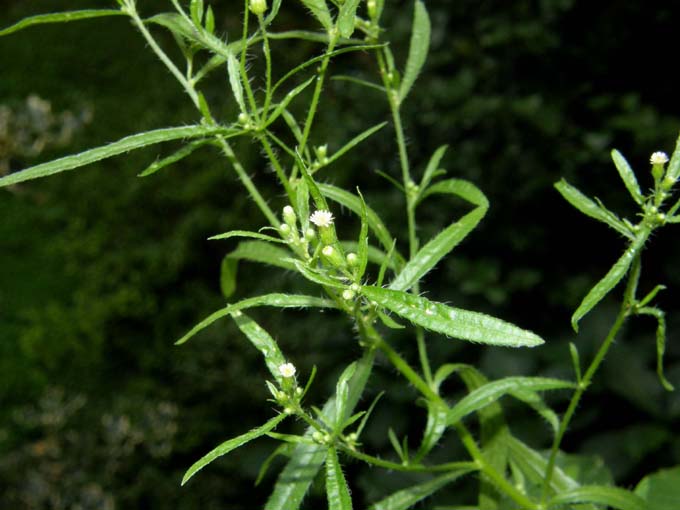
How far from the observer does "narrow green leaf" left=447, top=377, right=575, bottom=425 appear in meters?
1.08

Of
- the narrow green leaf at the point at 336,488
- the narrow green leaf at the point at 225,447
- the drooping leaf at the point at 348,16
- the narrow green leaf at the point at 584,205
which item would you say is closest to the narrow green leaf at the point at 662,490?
the narrow green leaf at the point at 584,205

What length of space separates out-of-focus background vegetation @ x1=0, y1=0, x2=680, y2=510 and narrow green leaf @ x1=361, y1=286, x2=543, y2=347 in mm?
1806

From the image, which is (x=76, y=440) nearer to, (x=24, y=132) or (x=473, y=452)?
(x=24, y=132)

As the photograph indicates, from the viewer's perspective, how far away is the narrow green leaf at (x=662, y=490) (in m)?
1.42

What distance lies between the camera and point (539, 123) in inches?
114

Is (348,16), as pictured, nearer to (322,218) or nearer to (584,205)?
(322,218)

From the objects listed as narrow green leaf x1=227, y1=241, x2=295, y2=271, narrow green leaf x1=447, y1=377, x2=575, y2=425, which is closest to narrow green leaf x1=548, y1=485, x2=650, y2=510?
narrow green leaf x1=447, y1=377, x2=575, y2=425

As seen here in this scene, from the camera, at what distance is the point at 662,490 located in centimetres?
148

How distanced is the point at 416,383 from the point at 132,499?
8.46 ft

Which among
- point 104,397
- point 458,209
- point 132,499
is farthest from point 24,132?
point 458,209

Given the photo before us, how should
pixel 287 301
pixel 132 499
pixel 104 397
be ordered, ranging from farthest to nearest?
pixel 104 397, pixel 132 499, pixel 287 301

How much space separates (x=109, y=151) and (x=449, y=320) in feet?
1.39

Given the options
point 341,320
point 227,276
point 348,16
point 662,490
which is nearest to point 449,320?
point 348,16

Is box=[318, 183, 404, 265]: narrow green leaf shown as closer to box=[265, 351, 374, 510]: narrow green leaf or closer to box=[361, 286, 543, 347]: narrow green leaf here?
box=[265, 351, 374, 510]: narrow green leaf
